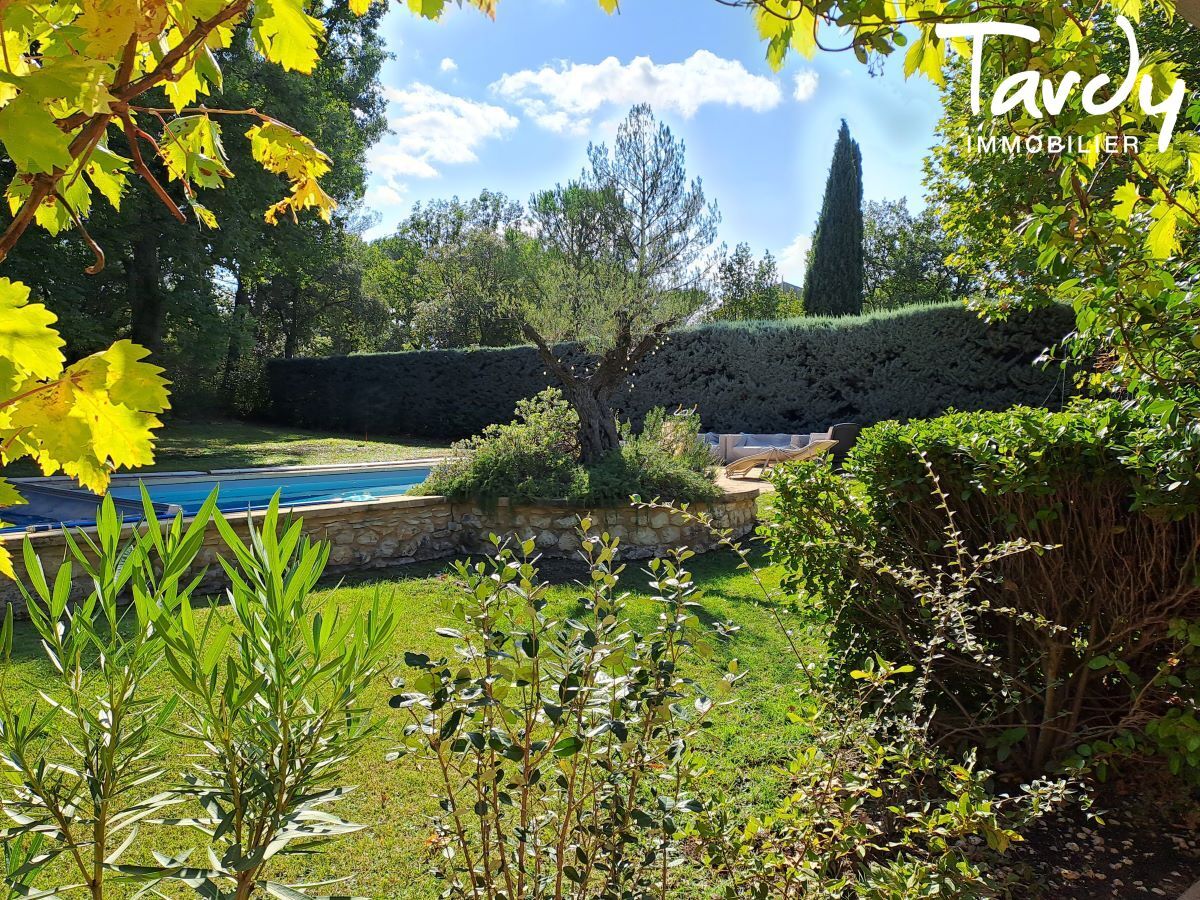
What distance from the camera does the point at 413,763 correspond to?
282 centimetres

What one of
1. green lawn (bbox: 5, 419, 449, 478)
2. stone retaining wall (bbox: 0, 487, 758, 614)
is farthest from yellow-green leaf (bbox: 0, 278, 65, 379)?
green lawn (bbox: 5, 419, 449, 478)

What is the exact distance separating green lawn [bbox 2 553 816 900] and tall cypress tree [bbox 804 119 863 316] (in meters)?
18.8

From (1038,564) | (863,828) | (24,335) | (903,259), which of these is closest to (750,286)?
(903,259)

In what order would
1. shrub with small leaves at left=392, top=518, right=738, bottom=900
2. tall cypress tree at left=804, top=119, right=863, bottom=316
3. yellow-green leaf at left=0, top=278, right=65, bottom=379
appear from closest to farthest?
yellow-green leaf at left=0, top=278, right=65, bottom=379 < shrub with small leaves at left=392, top=518, right=738, bottom=900 < tall cypress tree at left=804, top=119, right=863, bottom=316

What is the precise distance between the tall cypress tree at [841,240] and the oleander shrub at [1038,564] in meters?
20.6

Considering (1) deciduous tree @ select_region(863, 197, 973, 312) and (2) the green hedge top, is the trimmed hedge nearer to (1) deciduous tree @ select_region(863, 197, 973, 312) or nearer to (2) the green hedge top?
(2) the green hedge top

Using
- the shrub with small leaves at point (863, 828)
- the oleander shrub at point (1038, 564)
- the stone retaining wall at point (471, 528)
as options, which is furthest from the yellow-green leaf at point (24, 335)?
the stone retaining wall at point (471, 528)

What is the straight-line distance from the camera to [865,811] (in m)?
2.71

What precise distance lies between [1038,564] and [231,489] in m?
10.5

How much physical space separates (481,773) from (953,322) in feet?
42.9

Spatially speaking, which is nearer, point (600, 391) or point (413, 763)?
point (413, 763)

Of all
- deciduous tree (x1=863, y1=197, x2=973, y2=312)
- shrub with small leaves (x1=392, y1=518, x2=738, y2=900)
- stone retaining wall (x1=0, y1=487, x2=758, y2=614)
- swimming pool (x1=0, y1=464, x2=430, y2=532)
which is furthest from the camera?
deciduous tree (x1=863, y1=197, x2=973, y2=312)

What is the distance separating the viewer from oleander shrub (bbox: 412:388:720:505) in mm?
6891

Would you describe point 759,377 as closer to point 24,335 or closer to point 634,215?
point 634,215
